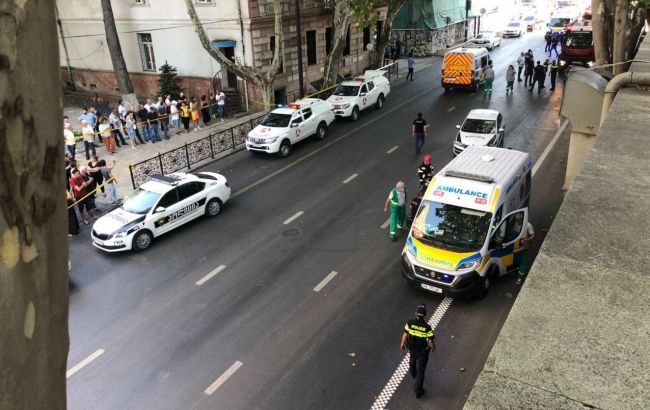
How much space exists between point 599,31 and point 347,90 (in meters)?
12.3

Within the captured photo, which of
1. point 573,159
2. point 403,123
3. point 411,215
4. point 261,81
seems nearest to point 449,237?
point 411,215

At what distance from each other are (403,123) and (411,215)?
11595 millimetres

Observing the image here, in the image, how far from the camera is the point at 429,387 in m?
9.24

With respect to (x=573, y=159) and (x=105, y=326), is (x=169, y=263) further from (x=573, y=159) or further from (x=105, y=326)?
(x=573, y=159)

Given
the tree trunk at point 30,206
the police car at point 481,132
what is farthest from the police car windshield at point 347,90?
the tree trunk at point 30,206

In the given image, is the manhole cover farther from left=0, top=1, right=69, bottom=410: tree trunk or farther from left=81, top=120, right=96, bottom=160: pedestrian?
left=0, top=1, right=69, bottom=410: tree trunk


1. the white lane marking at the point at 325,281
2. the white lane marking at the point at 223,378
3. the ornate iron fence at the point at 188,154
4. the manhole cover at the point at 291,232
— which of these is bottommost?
the white lane marking at the point at 223,378

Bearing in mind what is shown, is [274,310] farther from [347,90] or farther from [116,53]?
[116,53]

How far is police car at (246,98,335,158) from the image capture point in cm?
2116

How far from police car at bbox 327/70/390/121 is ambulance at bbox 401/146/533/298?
13.9 meters

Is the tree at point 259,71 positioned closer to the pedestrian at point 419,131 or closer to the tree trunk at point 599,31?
the pedestrian at point 419,131

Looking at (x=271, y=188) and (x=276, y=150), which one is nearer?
(x=271, y=188)

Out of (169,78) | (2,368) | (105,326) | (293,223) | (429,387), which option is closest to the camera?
(2,368)

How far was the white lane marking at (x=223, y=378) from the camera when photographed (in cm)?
948
